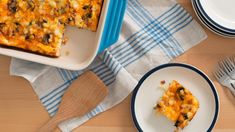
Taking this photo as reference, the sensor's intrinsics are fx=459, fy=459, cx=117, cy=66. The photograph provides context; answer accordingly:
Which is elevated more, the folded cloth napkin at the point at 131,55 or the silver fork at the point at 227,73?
the folded cloth napkin at the point at 131,55

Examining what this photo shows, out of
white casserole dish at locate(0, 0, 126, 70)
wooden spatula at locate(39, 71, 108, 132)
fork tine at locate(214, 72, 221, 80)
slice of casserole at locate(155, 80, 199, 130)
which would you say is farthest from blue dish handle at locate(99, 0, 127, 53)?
fork tine at locate(214, 72, 221, 80)

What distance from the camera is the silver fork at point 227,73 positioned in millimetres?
1494

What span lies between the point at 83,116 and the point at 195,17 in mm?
501

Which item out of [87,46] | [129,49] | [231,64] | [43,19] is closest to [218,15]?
[231,64]

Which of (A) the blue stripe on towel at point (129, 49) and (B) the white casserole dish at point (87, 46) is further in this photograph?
(A) the blue stripe on towel at point (129, 49)

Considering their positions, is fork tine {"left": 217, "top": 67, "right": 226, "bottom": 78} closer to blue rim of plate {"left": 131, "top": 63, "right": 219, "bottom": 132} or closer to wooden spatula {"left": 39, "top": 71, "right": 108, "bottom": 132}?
blue rim of plate {"left": 131, "top": 63, "right": 219, "bottom": 132}

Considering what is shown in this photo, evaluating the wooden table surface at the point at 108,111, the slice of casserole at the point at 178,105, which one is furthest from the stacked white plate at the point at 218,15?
the slice of casserole at the point at 178,105

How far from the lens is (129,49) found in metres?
1.55

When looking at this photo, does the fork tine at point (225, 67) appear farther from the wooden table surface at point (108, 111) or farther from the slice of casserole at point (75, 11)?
the slice of casserole at point (75, 11)

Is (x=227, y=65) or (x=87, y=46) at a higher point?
(x=87, y=46)

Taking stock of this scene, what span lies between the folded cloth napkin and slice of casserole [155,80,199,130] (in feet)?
0.37

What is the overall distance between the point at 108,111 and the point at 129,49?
0.22 meters

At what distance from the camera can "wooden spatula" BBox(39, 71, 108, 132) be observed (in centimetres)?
151

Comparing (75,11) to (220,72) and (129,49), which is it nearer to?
(129,49)
